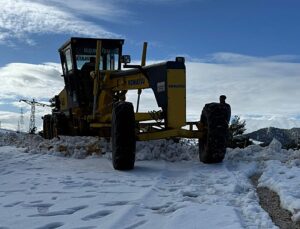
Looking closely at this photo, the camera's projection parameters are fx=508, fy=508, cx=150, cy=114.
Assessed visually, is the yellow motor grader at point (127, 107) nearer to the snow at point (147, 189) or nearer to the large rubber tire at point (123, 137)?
the large rubber tire at point (123, 137)

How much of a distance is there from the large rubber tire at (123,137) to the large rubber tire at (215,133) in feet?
5.00

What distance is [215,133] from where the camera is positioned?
9.88 m

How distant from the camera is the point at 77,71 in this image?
13.8 m

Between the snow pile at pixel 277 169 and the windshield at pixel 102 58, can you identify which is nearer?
the snow pile at pixel 277 169

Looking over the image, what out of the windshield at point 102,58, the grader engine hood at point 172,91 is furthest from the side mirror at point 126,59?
the windshield at point 102,58

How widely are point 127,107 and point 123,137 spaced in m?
→ 0.58

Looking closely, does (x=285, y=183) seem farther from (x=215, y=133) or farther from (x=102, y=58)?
(x=102, y=58)

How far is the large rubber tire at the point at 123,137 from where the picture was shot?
9.25m

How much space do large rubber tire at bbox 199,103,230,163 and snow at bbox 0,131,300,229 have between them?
8.9 inches

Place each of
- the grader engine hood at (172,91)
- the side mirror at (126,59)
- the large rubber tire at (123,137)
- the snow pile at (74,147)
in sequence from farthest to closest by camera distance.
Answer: the side mirror at (126,59) → the snow pile at (74,147) → the grader engine hood at (172,91) → the large rubber tire at (123,137)

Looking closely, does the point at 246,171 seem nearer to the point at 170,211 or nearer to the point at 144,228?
the point at 170,211

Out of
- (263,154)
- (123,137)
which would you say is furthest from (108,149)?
(263,154)

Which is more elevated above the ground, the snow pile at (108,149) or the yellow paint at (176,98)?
the yellow paint at (176,98)

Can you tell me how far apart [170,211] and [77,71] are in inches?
346
